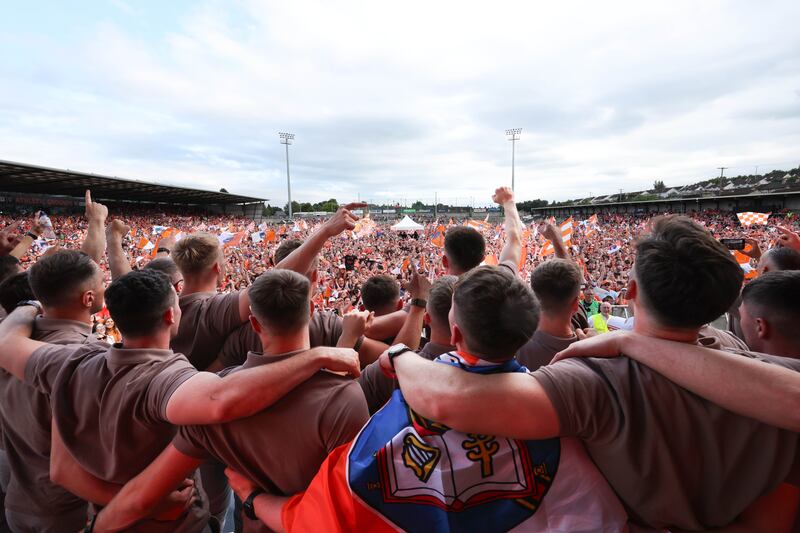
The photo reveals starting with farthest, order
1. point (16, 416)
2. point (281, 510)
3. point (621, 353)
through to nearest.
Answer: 1. point (16, 416)
2. point (281, 510)
3. point (621, 353)

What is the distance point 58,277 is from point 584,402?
2.43 metres

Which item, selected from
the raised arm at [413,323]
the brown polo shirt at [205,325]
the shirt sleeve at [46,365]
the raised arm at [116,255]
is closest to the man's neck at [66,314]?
the shirt sleeve at [46,365]

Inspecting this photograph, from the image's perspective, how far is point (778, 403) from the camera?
38.4 inches

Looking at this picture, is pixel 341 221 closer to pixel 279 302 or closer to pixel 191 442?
pixel 279 302

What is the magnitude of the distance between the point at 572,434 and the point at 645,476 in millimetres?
217

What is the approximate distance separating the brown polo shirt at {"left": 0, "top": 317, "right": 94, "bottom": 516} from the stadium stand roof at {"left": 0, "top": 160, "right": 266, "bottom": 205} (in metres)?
30.6

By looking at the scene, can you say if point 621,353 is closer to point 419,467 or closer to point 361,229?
point 419,467

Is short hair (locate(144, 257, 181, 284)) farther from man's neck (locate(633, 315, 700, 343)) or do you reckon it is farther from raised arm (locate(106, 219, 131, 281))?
man's neck (locate(633, 315, 700, 343))

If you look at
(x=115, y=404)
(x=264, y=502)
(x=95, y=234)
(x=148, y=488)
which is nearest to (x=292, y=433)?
(x=264, y=502)

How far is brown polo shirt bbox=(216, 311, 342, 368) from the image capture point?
2291mm

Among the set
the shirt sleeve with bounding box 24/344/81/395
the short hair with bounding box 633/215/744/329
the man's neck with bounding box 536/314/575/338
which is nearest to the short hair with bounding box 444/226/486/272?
the man's neck with bounding box 536/314/575/338

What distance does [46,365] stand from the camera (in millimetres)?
1710

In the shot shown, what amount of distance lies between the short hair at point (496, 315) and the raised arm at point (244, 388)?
A: 0.48 metres

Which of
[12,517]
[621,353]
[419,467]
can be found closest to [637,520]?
[621,353]
